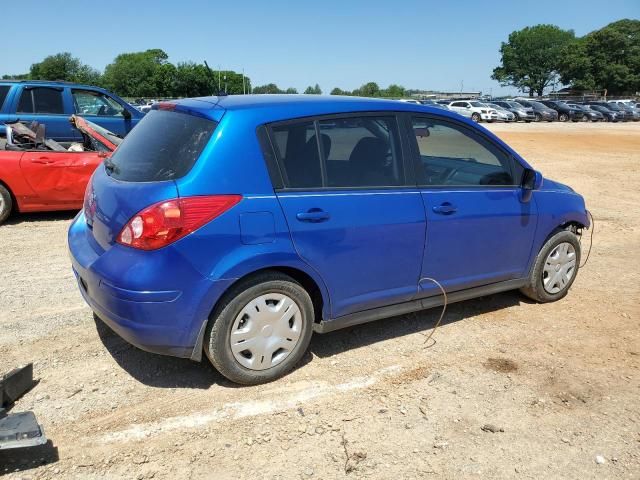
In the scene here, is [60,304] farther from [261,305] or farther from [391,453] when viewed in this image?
[391,453]

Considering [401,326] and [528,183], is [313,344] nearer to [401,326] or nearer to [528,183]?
[401,326]

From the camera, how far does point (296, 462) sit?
2.88 m

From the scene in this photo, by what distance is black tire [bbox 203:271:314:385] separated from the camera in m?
3.29

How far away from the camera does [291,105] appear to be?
143 inches

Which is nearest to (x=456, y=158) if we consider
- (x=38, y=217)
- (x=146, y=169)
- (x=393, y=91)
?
(x=146, y=169)

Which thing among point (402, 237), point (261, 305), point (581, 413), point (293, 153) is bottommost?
point (581, 413)

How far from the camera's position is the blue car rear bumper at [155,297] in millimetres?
3082

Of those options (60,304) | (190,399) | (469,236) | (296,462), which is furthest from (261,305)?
(60,304)

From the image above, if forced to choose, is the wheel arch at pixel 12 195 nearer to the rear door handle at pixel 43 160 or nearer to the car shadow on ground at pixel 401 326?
the rear door handle at pixel 43 160

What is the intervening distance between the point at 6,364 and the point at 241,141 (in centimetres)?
221

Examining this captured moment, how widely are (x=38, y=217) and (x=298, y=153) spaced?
603 cm

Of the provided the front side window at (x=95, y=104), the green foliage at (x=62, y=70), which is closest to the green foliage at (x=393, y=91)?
the green foliage at (x=62, y=70)

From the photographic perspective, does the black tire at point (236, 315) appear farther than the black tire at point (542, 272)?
No

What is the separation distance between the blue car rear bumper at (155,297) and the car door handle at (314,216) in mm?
593
